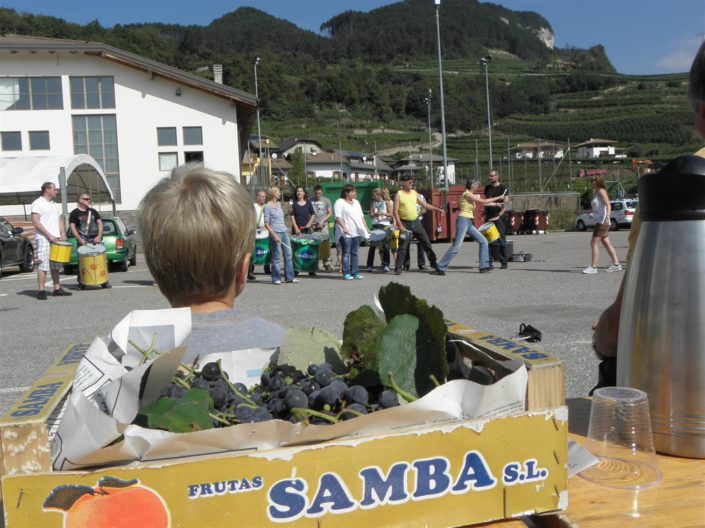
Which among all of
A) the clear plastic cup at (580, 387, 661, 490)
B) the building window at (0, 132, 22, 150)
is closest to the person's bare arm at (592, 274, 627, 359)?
the clear plastic cup at (580, 387, 661, 490)

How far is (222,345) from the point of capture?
184cm

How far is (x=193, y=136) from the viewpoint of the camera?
35.2 metres

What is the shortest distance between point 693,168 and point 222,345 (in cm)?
117

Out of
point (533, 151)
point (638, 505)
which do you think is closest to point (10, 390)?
point (638, 505)

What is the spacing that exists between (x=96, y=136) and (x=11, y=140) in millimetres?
4166

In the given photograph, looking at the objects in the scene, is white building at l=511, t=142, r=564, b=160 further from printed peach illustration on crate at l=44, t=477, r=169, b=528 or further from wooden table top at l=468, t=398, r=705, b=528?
printed peach illustration on crate at l=44, t=477, r=169, b=528

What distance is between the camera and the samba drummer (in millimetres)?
12633

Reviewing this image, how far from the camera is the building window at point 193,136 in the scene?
35.1m

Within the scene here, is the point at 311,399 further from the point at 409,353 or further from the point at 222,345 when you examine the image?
the point at 222,345

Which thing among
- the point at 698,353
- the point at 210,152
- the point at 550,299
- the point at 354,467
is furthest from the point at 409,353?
the point at 210,152

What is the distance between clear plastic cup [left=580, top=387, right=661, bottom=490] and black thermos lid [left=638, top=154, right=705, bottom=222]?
0.34 metres

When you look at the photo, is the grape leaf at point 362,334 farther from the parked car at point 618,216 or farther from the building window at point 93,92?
the building window at point 93,92

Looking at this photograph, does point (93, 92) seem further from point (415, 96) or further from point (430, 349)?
point (415, 96)

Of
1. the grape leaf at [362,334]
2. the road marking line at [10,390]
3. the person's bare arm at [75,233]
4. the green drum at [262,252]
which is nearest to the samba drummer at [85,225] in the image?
the person's bare arm at [75,233]
